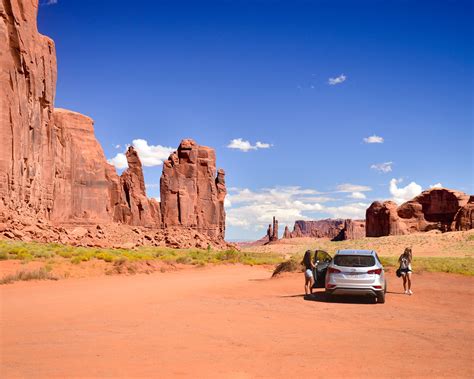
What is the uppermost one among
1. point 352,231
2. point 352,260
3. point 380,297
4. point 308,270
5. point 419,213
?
point 419,213

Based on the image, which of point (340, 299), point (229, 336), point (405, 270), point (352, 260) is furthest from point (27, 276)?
point (405, 270)

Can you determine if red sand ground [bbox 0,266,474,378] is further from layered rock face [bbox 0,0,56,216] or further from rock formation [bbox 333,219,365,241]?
rock formation [bbox 333,219,365,241]

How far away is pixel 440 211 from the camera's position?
10688 centimetres

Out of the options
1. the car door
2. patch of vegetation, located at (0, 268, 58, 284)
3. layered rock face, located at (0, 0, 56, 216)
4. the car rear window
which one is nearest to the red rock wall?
layered rock face, located at (0, 0, 56, 216)

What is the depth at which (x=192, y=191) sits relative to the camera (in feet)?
294

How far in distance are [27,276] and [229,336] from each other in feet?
42.1

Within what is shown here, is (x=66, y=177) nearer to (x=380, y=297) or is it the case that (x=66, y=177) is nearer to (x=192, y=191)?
(x=192, y=191)

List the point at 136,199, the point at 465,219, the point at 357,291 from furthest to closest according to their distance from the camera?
the point at 136,199, the point at 465,219, the point at 357,291

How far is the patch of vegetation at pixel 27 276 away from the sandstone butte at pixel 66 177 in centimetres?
1976

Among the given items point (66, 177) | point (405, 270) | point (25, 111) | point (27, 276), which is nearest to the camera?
point (405, 270)

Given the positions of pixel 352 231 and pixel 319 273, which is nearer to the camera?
pixel 319 273

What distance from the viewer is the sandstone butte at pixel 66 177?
44.0 metres

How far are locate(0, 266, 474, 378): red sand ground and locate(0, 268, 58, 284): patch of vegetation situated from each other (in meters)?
2.23

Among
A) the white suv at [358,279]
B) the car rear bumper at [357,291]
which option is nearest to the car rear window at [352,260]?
the white suv at [358,279]
